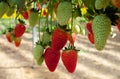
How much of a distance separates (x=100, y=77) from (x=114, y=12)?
3.10 m

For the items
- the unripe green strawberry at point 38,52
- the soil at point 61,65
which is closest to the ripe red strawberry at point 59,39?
the unripe green strawberry at point 38,52

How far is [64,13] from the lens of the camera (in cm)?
62

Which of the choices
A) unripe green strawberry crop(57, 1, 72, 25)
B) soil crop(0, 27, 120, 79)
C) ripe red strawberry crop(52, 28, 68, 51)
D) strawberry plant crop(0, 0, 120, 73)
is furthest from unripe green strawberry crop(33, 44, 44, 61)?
soil crop(0, 27, 120, 79)

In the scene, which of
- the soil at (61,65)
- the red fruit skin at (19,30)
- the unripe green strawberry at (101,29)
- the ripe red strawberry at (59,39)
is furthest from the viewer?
the soil at (61,65)

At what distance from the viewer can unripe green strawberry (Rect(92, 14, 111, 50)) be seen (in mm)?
516

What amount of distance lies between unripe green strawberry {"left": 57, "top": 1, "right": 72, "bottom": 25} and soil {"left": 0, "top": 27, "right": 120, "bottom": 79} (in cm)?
300

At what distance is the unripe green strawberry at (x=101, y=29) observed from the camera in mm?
516

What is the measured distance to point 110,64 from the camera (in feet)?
13.6

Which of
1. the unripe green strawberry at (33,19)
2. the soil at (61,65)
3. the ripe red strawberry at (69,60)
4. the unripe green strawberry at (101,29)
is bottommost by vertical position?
the soil at (61,65)

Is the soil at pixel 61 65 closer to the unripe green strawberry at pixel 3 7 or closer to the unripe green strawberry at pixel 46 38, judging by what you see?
the unripe green strawberry at pixel 46 38

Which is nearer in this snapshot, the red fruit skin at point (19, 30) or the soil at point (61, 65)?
the red fruit skin at point (19, 30)

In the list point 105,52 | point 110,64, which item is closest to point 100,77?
point 110,64

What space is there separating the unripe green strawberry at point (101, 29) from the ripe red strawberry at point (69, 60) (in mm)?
244

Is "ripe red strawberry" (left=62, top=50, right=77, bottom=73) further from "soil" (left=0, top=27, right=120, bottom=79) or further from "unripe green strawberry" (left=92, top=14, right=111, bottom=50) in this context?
"soil" (left=0, top=27, right=120, bottom=79)
